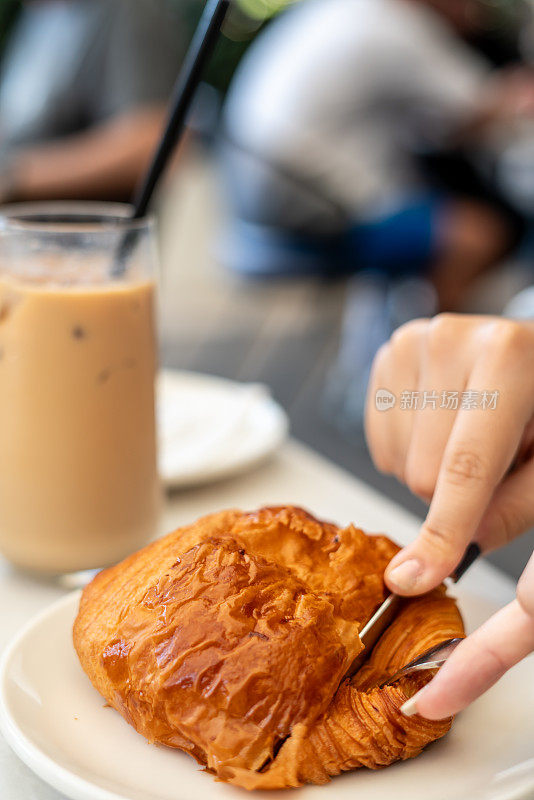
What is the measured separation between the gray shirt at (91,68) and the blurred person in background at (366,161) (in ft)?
1.04

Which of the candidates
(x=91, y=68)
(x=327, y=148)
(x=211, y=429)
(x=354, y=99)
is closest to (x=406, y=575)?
(x=211, y=429)

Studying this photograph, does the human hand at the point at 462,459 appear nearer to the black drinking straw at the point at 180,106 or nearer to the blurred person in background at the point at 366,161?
the black drinking straw at the point at 180,106

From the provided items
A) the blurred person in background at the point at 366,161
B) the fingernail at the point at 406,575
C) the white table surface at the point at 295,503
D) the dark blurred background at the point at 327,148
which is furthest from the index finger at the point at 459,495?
the blurred person in background at the point at 366,161

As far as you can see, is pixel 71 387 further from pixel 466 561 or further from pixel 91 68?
pixel 91 68

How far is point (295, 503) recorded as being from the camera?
953 mm

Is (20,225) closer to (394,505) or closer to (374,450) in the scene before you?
(374,450)

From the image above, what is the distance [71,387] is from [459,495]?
363 millimetres

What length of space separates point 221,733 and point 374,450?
32 centimetres

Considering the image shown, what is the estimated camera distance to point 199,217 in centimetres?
633

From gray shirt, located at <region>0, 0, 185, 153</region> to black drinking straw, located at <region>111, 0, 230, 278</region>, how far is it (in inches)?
85.6

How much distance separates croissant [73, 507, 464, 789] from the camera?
1.57 feet

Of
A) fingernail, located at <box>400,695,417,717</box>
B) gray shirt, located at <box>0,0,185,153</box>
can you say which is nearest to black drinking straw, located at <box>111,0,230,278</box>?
fingernail, located at <box>400,695,417,717</box>

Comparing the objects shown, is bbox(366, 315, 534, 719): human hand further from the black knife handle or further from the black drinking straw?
the black drinking straw

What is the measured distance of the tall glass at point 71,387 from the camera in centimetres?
74
